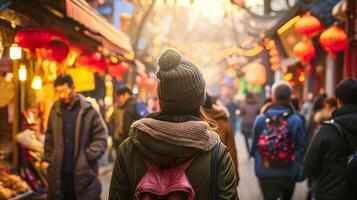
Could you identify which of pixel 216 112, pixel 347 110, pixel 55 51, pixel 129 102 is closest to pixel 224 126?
pixel 216 112

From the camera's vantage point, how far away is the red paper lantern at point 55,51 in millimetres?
9297

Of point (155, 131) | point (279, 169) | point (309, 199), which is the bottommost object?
point (309, 199)

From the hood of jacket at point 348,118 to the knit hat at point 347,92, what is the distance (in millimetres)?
75

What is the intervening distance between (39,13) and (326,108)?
540 centimetres

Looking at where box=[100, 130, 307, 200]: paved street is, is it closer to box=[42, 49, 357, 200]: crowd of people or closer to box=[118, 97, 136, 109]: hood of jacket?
box=[42, 49, 357, 200]: crowd of people

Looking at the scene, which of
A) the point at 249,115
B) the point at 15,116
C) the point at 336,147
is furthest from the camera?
the point at 249,115

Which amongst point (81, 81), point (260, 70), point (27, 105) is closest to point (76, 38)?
point (81, 81)

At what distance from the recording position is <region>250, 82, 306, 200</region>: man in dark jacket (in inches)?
289

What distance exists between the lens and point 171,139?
128 inches

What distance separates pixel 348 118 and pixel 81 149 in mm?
3445

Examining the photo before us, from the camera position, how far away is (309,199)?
957cm

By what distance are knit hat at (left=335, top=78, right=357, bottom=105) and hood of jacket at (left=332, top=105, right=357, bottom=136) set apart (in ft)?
0.25

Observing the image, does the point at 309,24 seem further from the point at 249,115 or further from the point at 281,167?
the point at 249,115

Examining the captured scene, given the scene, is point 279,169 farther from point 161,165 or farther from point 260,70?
point 260,70
